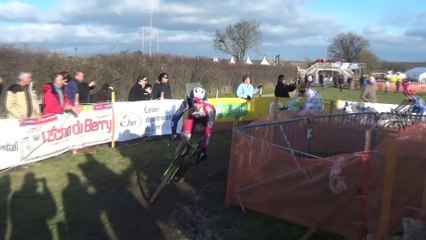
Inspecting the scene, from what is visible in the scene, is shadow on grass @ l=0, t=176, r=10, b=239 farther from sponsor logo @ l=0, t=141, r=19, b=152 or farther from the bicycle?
the bicycle

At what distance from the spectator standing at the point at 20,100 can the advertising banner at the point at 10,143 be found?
1.09 meters

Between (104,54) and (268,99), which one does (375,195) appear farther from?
(104,54)

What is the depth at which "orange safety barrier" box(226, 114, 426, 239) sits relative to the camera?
5.43 meters

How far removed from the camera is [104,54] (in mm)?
25281

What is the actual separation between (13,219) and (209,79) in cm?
2990

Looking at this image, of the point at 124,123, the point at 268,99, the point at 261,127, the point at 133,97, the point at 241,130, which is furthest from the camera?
the point at 268,99

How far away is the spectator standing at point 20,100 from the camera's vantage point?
10672mm

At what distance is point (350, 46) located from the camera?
379ft

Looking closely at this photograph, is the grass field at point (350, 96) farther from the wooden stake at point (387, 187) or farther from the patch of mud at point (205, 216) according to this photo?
the wooden stake at point (387, 187)

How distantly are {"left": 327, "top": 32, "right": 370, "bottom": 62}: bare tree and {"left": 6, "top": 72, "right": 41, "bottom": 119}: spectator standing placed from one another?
11045 cm

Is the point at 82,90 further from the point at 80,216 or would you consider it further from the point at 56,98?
the point at 80,216

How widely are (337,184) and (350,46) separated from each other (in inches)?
4524

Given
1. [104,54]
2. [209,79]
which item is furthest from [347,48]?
[104,54]

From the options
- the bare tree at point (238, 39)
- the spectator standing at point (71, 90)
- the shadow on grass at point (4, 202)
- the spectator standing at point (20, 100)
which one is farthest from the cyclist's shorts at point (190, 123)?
the bare tree at point (238, 39)
